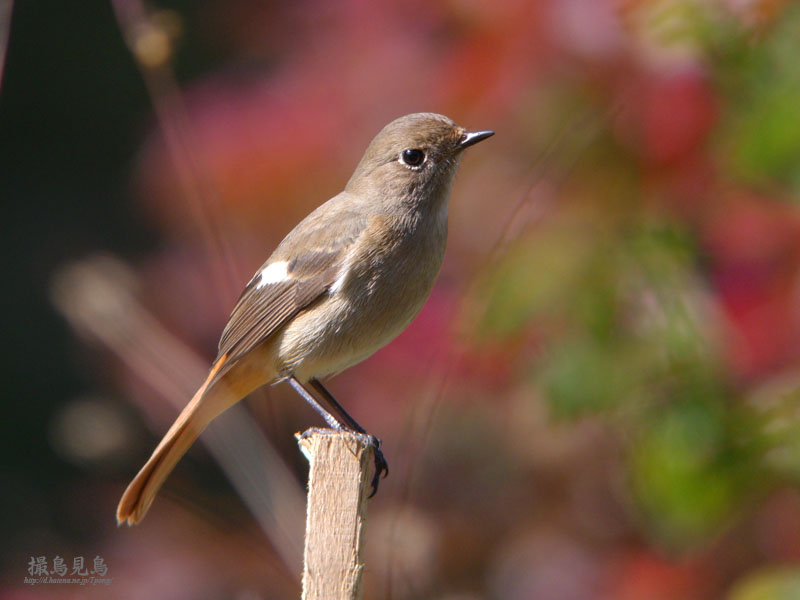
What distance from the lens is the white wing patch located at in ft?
8.39

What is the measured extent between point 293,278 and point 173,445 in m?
0.52

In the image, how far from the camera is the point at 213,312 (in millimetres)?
3738

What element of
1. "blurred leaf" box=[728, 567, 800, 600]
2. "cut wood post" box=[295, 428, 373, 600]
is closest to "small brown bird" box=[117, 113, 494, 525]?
"cut wood post" box=[295, 428, 373, 600]

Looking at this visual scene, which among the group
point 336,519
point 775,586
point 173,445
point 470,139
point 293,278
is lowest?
point 775,586

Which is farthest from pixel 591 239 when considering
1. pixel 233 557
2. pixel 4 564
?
pixel 4 564

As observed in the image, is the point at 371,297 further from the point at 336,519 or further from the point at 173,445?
the point at 336,519

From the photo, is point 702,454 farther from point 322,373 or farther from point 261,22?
point 261,22

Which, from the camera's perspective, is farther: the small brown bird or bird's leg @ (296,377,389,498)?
bird's leg @ (296,377,389,498)

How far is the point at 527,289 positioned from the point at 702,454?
21.9 inches

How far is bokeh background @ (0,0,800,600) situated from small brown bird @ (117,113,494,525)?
0.13 metres

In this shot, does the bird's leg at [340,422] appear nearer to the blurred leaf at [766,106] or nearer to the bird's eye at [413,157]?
the bird's eye at [413,157]

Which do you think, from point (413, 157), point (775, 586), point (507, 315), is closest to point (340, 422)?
point (507, 315)

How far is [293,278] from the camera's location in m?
2.52

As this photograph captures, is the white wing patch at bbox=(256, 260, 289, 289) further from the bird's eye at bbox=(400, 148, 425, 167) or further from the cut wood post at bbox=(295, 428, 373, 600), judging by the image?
the cut wood post at bbox=(295, 428, 373, 600)
